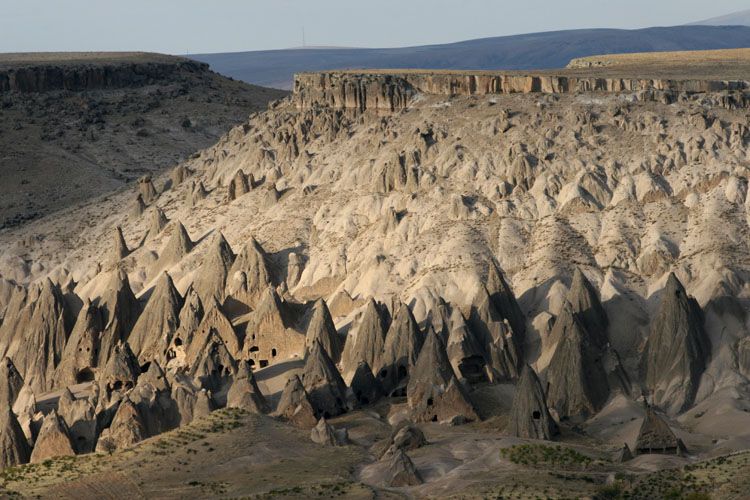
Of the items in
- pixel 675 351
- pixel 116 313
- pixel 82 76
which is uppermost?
A: pixel 82 76

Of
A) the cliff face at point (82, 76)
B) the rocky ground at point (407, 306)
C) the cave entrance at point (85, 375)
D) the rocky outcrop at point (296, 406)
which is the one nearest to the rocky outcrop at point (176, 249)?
the rocky ground at point (407, 306)

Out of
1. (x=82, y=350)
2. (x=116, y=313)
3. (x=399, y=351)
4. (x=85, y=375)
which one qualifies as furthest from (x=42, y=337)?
(x=399, y=351)

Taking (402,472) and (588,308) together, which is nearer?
(402,472)

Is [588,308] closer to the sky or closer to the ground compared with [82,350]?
closer to the sky

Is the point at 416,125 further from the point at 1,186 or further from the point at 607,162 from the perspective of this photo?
the point at 1,186

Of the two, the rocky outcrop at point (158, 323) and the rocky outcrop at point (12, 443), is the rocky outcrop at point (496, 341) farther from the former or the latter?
the rocky outcrop at point (12, 443)

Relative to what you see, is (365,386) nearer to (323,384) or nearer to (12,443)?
(323,384)

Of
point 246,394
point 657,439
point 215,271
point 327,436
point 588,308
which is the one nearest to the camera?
point 657,439
